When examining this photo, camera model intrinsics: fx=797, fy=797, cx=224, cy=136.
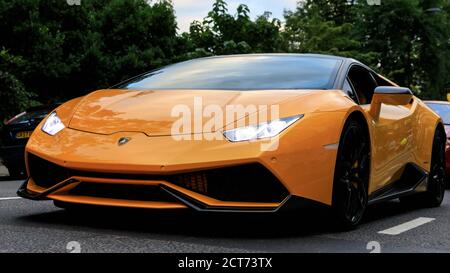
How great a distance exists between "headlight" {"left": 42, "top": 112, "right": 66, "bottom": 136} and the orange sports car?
0.04 ft


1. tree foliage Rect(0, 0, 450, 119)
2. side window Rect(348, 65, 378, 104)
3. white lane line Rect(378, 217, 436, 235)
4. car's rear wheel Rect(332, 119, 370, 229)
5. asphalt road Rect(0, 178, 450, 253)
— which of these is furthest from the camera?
tree foliage Rect(0, 0, 450, 119)

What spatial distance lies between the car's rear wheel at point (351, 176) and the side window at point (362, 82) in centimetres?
66

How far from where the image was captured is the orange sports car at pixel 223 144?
14.7ft

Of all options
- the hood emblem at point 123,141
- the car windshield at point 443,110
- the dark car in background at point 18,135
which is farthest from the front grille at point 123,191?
the car windshield at point 443,110

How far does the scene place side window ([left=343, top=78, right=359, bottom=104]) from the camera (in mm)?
5619

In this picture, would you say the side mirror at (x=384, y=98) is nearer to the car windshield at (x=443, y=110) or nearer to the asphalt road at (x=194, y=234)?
the asphalt road at (x=194, y=234)

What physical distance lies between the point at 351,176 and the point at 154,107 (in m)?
1.35

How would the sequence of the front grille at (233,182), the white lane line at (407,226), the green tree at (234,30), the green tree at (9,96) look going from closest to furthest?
the front grille at (233,182), the white lane line at (407,226), the green tree at (9,96), the green tree at (234,30)

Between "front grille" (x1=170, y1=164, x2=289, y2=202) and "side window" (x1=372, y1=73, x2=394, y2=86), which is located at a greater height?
"side window" (x1=372, y1=73, x2=394, y2=86)

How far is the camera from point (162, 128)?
185 inches

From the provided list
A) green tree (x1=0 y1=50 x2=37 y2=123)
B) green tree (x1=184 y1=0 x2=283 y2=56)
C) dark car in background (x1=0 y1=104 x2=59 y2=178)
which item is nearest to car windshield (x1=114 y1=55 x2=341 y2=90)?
dark car in background (x1=0 y1=104 x2=59 y2=178)

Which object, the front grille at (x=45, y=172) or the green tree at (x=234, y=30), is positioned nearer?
the front grille at (x=45, y=172)

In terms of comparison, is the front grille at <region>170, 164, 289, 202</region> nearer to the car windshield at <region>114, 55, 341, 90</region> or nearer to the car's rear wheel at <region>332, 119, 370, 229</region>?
the car's rear wheel at <region>332, 119, 370, 229</region>

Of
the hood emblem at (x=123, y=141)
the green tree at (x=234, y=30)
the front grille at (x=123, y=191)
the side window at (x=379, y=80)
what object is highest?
the hood emblem at (x=123, y=141)
